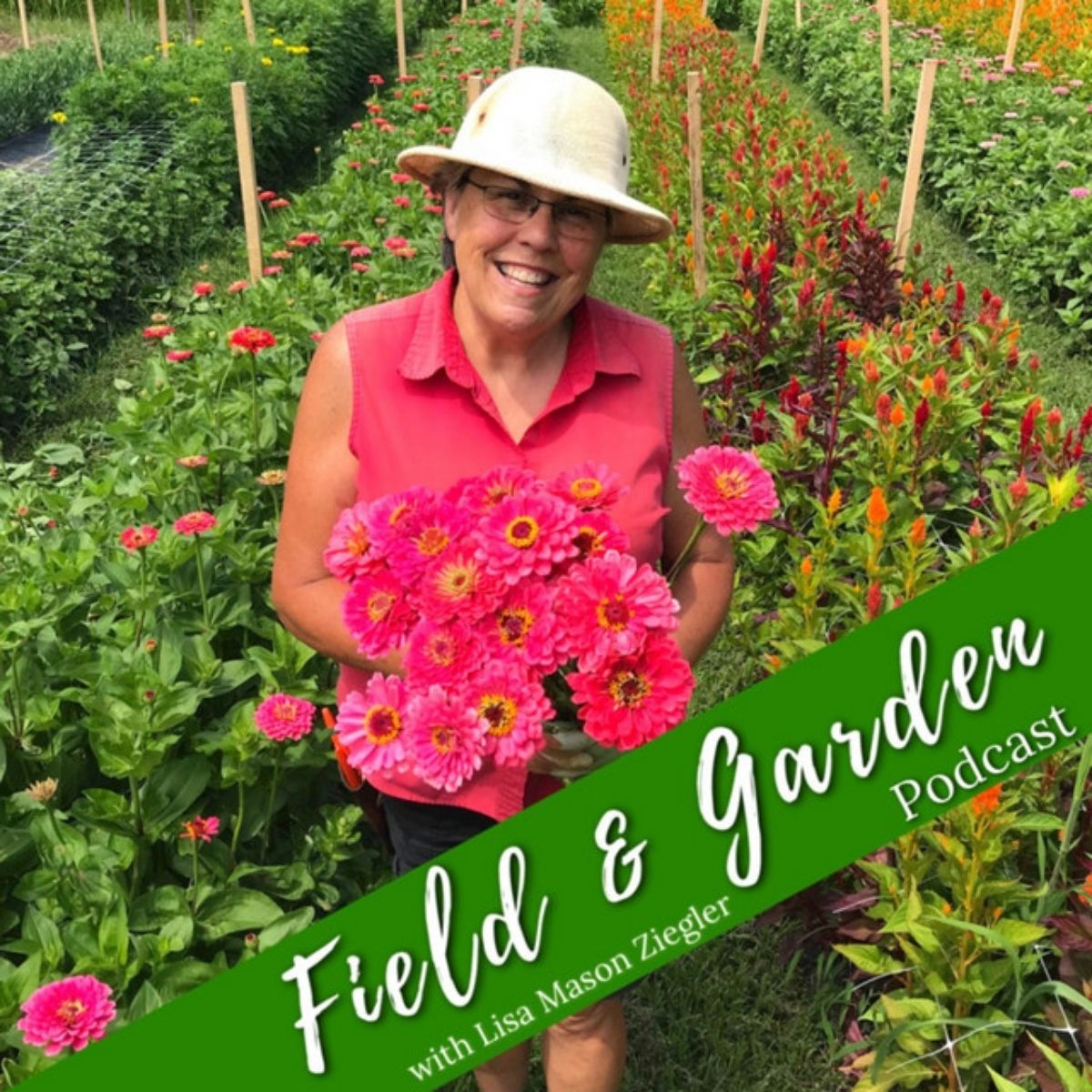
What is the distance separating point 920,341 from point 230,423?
8.06 ft

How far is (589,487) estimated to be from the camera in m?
1.22

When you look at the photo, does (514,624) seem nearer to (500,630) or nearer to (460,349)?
(500,630)

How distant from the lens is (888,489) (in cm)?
347

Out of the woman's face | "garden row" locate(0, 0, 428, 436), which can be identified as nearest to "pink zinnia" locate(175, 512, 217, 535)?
the woman's face

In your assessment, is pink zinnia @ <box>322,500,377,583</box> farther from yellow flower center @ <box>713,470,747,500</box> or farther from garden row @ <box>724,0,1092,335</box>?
garden row @ <box>724,0,1092,335</box>

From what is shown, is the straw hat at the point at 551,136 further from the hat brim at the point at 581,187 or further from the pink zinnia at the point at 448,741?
the pink zinnia at the point at 448,741

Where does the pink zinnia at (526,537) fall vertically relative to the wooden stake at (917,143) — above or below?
above

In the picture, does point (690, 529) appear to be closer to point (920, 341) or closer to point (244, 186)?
point (920, 341)

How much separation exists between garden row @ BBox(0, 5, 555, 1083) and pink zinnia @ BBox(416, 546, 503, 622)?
1.02 meters

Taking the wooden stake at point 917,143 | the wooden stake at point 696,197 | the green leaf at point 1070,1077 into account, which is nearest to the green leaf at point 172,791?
the green leaf at point 1070,1077

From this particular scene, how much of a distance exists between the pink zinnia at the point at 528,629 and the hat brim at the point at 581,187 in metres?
0.63

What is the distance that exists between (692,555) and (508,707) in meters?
0.72

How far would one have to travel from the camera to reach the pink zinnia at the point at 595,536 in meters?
1.17

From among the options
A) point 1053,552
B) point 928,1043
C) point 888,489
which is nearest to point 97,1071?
point 1053,552
